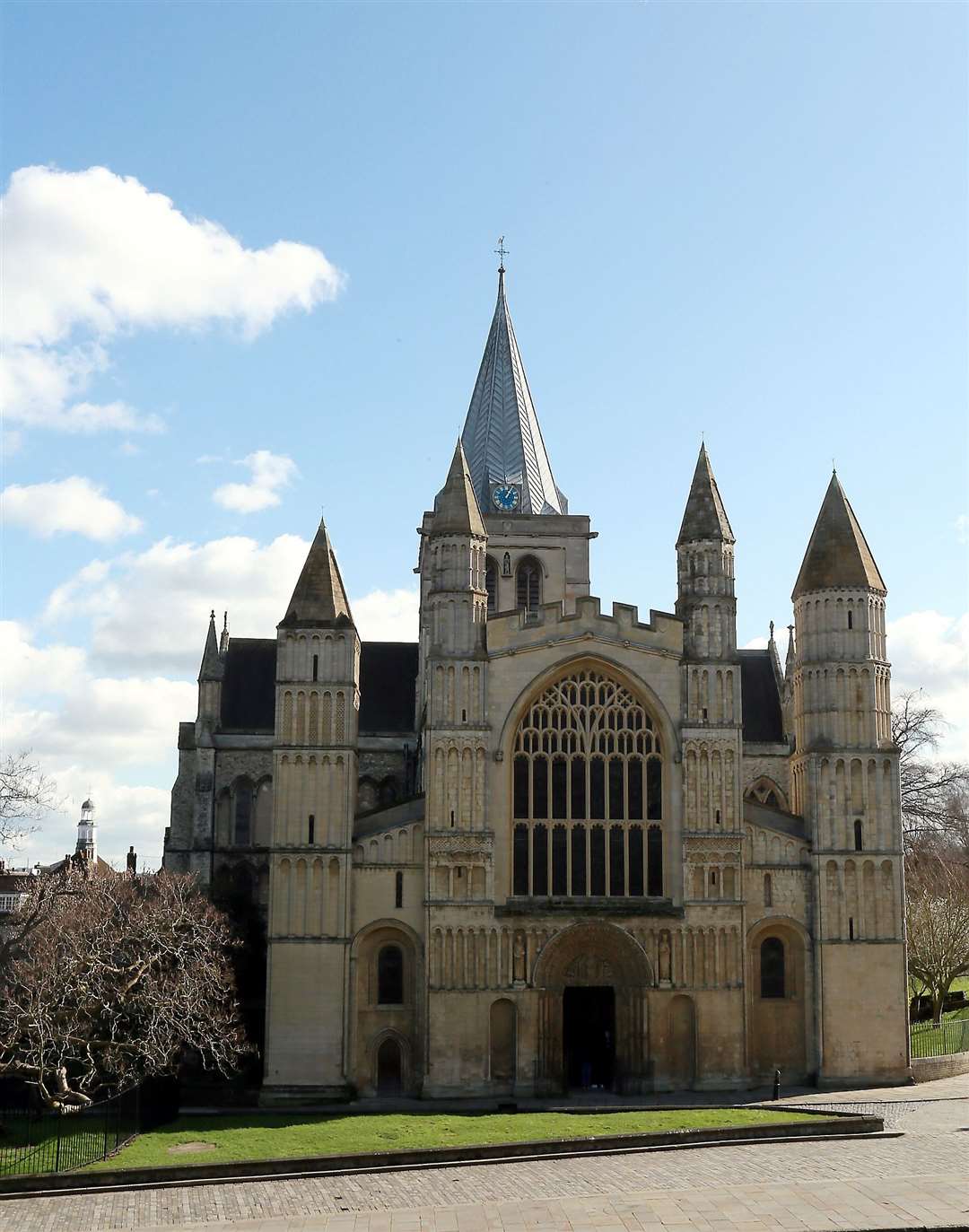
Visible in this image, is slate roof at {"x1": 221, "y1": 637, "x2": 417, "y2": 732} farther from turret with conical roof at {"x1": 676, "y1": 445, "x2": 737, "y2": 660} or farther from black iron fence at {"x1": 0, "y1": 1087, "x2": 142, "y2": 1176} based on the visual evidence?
black iron fence at {"x1": 0, "y1": 1087, "x2": 142, "y2": 1176}

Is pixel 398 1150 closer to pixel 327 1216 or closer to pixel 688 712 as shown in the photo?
pixel 327 1216

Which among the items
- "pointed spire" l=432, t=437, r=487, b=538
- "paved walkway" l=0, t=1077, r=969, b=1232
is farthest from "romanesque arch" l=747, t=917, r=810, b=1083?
"pointed spire" l=432, t=437, r=487, b=538

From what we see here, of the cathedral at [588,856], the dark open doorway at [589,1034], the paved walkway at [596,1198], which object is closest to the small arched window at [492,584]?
Answer: the cathedral at [588,856]

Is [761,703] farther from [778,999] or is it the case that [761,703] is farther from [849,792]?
[778,999]

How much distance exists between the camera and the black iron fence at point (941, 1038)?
46812 mm

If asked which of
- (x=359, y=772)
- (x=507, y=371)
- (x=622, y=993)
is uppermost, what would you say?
(x=507, y=371)

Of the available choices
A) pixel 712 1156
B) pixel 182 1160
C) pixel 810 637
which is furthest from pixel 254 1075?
pixel 810 637

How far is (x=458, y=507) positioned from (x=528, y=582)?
14.4m

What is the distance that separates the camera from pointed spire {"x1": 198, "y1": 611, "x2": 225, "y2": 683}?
56.0 metres

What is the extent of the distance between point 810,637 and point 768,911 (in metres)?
8.59

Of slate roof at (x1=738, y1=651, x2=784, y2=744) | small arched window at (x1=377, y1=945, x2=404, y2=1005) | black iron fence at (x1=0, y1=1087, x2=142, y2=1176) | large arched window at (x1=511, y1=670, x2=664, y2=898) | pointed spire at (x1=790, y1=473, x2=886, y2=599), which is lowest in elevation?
black iron fence at (x1=0, y1=1087, x2=142, y2=1176)

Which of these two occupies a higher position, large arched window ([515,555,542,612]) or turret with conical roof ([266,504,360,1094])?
large arched window ([515,555,542,612])

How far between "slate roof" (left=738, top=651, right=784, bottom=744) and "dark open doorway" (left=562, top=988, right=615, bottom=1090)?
15596 mm

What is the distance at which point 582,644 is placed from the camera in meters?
45.6
